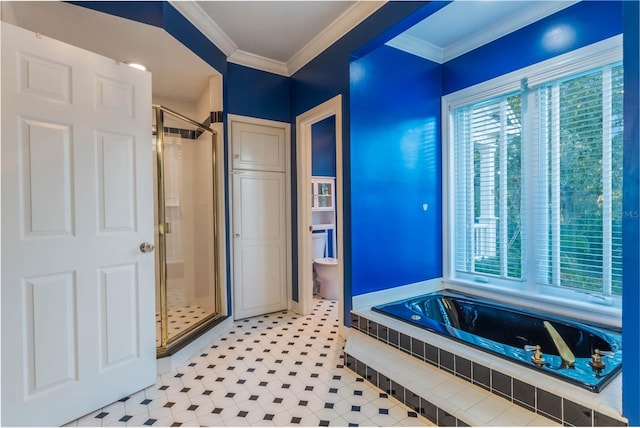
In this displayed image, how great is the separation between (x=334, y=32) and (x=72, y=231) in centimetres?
237

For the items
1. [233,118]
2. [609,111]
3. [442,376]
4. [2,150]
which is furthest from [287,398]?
[609,111]

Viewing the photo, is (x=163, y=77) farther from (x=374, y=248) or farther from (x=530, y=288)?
(x=530, y=288)

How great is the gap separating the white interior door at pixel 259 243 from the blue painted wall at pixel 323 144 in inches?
48.2

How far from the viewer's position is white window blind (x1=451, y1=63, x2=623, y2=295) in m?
2.15

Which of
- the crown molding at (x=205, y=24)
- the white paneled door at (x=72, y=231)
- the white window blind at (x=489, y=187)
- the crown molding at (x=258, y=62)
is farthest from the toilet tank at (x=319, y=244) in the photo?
the white paneled door at (x=72, y=231)

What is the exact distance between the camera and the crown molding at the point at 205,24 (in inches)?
88.5

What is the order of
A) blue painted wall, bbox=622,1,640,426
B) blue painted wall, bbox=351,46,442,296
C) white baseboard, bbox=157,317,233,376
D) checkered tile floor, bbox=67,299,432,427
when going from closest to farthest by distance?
blue painted wall, bbox=622,1,640,426 < checkered tile floor, bbox=67,299,432,427 < white baseboard, bbox=157,317,233,376 < blue painted wall, bbox=351,46,442,296

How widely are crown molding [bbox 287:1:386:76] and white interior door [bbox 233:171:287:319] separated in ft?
3.76

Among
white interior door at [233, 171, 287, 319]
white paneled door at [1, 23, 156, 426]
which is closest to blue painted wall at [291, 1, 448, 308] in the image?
white interior door at [233, 171, 287, 319]

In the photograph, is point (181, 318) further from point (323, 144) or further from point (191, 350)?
point (323, 144)

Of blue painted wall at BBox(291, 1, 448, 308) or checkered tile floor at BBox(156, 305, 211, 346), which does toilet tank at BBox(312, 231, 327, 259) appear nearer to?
blue painted wall at BBox(291, 1, 448, 308)

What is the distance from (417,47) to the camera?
293 centimetres

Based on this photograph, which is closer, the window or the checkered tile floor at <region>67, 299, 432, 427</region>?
the checkered tile floor at <region>67, 299, 432, 427</region>

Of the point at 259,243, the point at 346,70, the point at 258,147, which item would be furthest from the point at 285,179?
the point at 346,70
